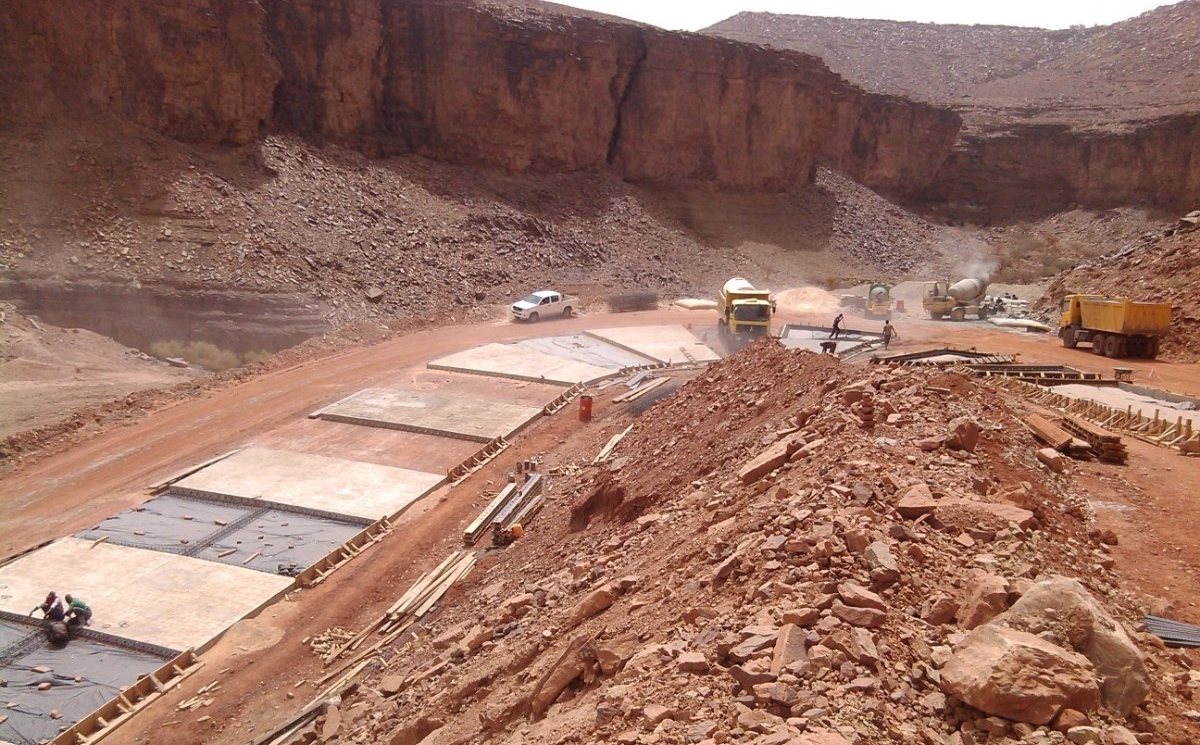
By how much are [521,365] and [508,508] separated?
11131mm

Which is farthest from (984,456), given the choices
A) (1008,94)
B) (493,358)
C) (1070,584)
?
(1008,94)

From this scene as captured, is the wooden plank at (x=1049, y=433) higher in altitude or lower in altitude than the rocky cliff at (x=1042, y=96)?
lower

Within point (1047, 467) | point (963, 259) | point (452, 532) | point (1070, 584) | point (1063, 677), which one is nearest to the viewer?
point (1063, 677)

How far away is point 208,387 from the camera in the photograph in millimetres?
23141

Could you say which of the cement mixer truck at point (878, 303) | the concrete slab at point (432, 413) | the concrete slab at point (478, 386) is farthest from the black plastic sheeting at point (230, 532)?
the cement mixer truck at point (878, 303)

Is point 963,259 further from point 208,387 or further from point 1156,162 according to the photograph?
point 208,387

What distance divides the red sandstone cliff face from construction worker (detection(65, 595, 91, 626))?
1068 inches

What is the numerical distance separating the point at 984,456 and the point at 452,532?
8.97 metres

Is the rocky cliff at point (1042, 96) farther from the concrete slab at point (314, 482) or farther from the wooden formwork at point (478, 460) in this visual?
the concrete slab at point (314, 482)

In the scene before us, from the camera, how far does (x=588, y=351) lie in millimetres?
27938

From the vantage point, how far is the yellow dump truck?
24.9 metres

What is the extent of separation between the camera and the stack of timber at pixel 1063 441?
39.7 feet

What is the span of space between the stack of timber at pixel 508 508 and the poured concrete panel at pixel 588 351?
10218 millimetres

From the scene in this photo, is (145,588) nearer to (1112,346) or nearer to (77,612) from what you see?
(77,612)
